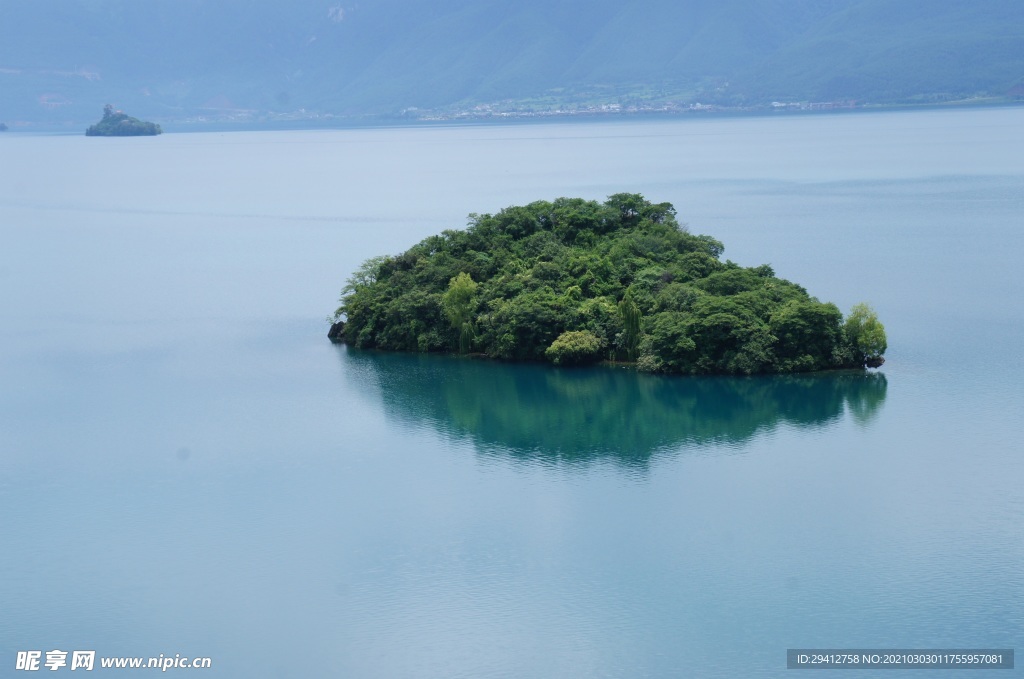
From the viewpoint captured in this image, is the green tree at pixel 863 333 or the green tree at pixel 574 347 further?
the green tree at pixel 574 347

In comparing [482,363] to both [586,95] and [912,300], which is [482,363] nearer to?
[912,300]

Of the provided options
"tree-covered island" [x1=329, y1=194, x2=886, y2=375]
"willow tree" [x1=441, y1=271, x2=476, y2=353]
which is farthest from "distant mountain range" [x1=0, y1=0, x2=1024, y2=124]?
"willow tree" [x1=441, y1=271, x2=476, y2=353]

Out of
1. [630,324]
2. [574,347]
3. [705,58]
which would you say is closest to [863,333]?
[630,324]

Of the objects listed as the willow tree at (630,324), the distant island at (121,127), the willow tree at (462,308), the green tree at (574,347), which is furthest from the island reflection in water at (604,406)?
the distant island at (121,127)

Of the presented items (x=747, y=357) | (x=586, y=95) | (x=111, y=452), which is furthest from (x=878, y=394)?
(x=586, y=95)

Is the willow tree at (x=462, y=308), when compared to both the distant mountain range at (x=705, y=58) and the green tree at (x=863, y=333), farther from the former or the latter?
the distant mountain range at (x=705, y=58)

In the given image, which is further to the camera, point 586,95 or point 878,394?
point 586,95
